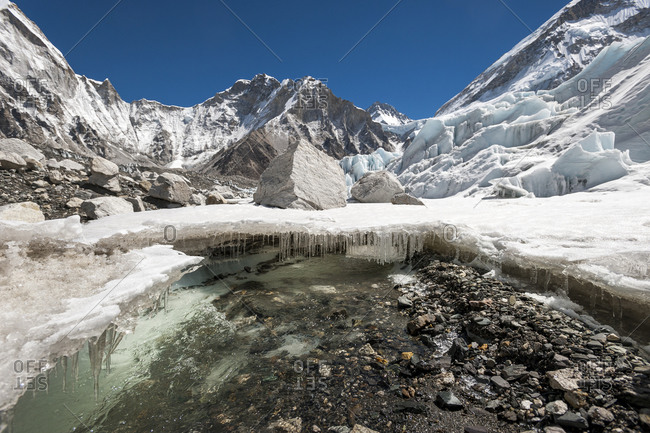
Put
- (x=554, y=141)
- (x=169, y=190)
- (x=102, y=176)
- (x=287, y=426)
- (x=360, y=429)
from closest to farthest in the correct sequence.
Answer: (x=360, y=429) < (x=287, y=426) < (x=102, y=176) < (x=169, y=190) < (x=554, y=141)

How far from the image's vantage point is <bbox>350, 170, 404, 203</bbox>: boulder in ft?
40.5

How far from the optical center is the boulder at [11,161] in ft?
31.6

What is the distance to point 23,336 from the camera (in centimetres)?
241

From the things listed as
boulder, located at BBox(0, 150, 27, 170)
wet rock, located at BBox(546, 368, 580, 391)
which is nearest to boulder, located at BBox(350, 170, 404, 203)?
wet rock, located at BBox(546, 368, 580, 391)

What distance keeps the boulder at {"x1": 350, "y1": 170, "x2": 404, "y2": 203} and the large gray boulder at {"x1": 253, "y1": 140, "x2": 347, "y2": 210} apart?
2226 mm

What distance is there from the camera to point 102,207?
805 cm

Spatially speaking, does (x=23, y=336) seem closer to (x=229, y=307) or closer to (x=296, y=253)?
(x=229, y=307)

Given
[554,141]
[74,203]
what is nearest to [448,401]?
[74,203]

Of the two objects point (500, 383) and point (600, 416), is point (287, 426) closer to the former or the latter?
point (500, 383)

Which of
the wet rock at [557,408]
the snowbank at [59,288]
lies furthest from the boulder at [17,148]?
the wet rock at [557,408]

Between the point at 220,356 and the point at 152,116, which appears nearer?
the point at 220,356

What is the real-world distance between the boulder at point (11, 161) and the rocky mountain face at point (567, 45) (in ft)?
252

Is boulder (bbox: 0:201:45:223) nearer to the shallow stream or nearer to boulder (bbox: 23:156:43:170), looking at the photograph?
the shallow stream

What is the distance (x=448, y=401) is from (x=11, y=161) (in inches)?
571
